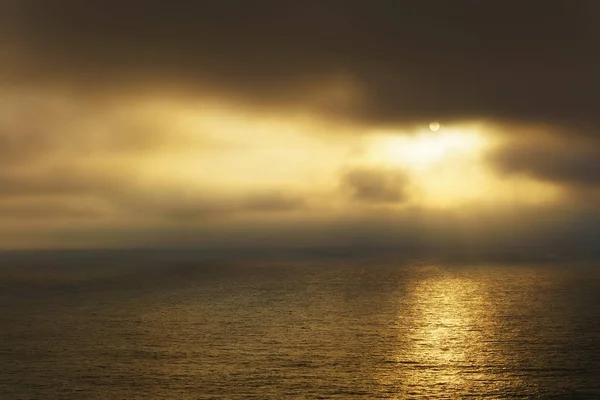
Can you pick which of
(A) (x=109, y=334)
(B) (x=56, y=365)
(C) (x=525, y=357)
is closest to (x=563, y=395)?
(C) (x=525, y=357)

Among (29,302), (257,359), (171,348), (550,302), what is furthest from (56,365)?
(550,302)

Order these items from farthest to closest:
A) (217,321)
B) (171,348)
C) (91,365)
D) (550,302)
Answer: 1. (550,302)
2. (217,321)
3. (171,348)
4. (91,365)

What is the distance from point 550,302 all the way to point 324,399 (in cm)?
11904

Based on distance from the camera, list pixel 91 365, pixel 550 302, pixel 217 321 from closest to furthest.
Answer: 1. pixel 91 365
2. pixel 217 321
3. pixel 550 302

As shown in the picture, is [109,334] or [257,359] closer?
[257,359]

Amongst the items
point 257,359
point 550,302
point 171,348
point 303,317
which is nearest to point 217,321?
point 303,317

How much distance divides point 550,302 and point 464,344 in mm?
72051

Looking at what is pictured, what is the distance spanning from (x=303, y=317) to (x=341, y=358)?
47.0 meters

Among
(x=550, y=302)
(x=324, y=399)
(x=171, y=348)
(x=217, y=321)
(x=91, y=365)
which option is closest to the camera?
(x=324, y=399)

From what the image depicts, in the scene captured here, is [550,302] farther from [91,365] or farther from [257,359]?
[91,365]

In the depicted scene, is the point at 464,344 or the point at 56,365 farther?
the point at 464,344

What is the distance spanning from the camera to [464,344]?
384 feet

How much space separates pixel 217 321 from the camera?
144 m

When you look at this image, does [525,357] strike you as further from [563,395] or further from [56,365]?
[56,365]
